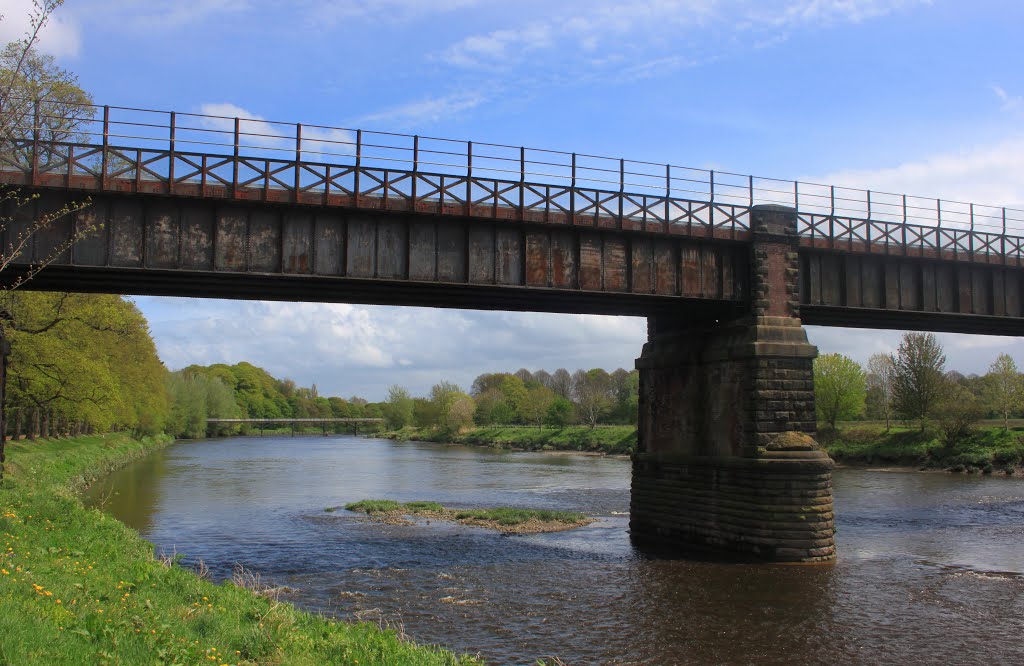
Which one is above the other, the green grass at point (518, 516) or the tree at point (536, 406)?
the tree at point (536, 406)

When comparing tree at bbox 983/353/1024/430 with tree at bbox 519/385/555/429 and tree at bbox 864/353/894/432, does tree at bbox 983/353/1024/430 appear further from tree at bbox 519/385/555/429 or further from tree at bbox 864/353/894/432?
tree at bbox 519/385/555/429

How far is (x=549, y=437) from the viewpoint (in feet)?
374

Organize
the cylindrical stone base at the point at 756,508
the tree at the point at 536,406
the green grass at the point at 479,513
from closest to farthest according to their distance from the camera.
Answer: the cylindrical stone base at the point at 756,508 < the green grass at the point at 479,513 < the tree at the point at 536,406

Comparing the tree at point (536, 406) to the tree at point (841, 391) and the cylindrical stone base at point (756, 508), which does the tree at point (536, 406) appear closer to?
the tree at point (841, 391)

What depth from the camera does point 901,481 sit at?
2056 inches

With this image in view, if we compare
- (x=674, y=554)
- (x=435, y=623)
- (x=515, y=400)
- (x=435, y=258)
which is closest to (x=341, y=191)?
(x=435, y=258)

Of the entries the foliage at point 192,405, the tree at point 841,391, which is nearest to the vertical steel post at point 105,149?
the tree at point 841,391

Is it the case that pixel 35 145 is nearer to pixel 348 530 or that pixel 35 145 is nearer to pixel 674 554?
pixel 348 530

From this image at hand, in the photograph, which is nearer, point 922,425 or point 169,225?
point 169,225

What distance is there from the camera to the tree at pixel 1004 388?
245 ft

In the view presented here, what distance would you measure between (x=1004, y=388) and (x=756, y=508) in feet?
224

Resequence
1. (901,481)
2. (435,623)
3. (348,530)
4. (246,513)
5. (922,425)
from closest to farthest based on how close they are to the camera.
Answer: (435,623), (348,530), (246,513), (901,481), (922,425)

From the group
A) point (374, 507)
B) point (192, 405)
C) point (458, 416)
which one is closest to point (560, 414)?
point (458, 416)

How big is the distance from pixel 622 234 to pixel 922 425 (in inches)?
2196
